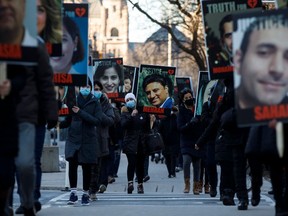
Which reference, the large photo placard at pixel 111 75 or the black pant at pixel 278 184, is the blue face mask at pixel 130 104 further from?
the black pant at pixel 278 184

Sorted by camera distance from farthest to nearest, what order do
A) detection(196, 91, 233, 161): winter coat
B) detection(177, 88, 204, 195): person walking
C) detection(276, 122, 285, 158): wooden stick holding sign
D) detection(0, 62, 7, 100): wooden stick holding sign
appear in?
detection(177, 88, 204, 195): person walking < detection(196, 91, 233, 161): winter coat < detection(276, 122, 285, 158): wooden stick holding sign < detection(0, 62, 7, 100): wooden stick holding sign

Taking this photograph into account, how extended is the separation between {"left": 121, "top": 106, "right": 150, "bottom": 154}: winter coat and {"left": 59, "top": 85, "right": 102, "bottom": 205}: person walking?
12.5 feet

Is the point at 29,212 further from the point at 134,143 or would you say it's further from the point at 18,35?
the point at 134,143

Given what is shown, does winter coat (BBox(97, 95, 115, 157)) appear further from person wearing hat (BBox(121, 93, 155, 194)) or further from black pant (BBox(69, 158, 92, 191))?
person wearing hat (BBox(121, 93, 155, 194))

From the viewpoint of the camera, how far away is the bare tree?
40.7 m

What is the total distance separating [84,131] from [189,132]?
4491 millimetres

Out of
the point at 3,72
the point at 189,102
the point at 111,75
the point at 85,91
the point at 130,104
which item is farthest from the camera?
the point at 111,75

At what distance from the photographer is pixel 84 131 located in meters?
15.1

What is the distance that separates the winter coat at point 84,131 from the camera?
14.9m

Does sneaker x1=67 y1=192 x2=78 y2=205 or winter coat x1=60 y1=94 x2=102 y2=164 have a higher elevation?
winter coat x1=60 y1=94 x2=102 y2=164

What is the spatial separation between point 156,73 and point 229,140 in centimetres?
885

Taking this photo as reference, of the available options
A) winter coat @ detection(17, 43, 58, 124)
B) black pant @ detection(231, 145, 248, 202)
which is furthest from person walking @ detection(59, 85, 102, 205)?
winter coat @ detection(17, 43, 58, 124)

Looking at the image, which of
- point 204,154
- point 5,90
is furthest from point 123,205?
point 5,90

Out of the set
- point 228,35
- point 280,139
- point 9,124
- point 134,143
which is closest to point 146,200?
point 134,143
